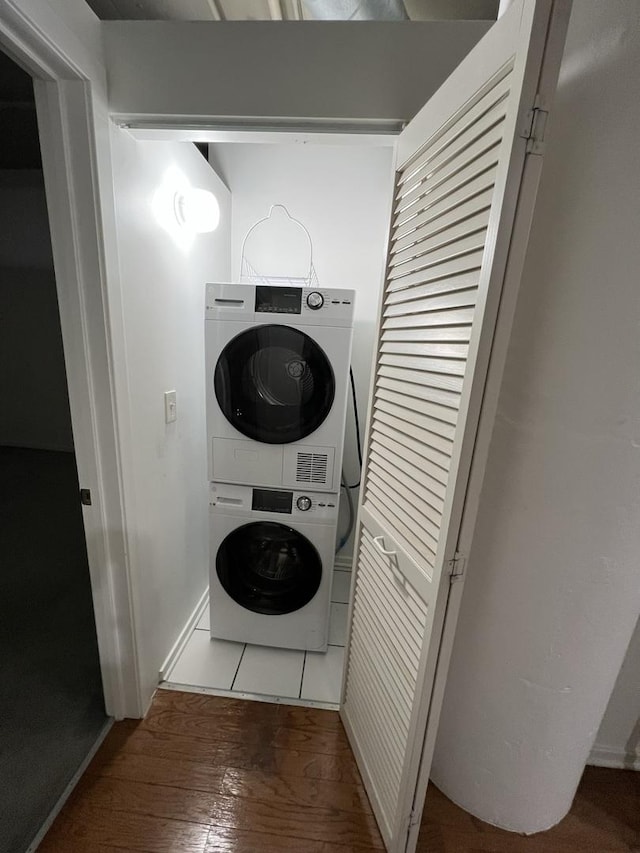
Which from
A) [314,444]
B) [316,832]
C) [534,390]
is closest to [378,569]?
[314,444]

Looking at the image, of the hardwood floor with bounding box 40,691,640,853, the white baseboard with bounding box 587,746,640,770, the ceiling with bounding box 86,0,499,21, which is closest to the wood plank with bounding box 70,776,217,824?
the hardwood floor with bounding box 40,691,640,853

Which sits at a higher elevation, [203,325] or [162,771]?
[203,325]

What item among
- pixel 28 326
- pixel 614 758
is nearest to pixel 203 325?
pixel 614 758

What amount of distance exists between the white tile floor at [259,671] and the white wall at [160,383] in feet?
0.45

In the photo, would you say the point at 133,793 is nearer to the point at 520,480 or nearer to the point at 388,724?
the point at 388,724

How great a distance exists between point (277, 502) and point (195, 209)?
1.28 meters

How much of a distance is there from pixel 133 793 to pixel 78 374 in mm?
1375

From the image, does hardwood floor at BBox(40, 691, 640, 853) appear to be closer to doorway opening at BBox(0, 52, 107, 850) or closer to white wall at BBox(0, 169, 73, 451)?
doorway opening at BBox(0, 52, 107, 850)

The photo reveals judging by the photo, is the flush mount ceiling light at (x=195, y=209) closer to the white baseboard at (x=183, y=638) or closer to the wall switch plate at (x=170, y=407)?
the wall switch plate at (x=170, y=407)

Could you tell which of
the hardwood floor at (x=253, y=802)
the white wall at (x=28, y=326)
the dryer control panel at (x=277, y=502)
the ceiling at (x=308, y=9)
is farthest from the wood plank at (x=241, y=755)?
the white wall at (x=28, y=326)

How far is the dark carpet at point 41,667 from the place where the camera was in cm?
111

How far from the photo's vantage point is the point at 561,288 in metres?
0.76

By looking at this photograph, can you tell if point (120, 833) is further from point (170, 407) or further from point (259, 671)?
point (170, 407)

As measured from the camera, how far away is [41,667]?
1.50 meters
